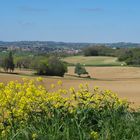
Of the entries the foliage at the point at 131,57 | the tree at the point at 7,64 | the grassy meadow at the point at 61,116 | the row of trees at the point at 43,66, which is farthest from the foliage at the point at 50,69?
the grassy meadow at the point at 61,116

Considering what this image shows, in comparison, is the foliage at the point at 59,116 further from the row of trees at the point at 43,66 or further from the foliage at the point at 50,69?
the foliage at the point at 50,69

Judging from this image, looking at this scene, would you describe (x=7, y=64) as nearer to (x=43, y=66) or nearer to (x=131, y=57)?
(x=43, y=66)

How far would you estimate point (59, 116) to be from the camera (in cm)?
629

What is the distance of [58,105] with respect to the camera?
6.52 m

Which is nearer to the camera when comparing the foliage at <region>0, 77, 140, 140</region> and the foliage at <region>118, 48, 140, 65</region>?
the foliage at <region>0, 77, 140, 140</region>

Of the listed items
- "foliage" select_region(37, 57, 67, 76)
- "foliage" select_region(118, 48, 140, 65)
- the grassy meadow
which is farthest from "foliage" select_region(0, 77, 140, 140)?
"foliage" select_region(118, 48, 140, 65)

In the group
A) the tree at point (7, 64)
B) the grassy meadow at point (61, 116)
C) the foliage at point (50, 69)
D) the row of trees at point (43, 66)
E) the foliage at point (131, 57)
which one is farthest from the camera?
the foliage at point (131, 57)

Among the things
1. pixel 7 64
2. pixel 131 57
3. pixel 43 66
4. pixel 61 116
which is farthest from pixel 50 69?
pixel 61 116

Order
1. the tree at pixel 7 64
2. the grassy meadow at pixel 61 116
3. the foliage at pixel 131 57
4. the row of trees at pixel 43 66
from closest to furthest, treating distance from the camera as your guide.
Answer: the grassy meadow at pixel 61 116 < the row of trees at pixel 43 66 < the tree at pixel 7 64 < the foliage at pixel 131 57

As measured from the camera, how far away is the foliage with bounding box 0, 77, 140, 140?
223 inches

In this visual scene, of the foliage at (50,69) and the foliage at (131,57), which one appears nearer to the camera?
the foliage at (50,69)

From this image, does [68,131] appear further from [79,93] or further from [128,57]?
[128,57]

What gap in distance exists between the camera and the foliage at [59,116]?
223 inches

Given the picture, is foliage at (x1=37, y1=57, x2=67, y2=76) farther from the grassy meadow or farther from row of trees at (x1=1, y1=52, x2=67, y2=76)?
the grassy meadow
